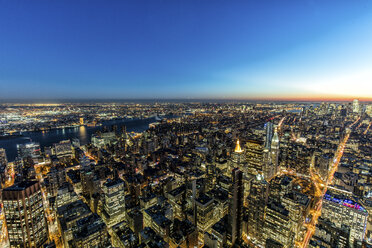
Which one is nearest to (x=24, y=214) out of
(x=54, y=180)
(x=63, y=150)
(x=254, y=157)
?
(x=54, y=180)

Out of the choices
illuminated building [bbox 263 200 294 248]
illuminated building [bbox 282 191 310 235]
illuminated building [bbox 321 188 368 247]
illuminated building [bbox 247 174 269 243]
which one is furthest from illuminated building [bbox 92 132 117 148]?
illuminated building [bbox 321 188 368 247]

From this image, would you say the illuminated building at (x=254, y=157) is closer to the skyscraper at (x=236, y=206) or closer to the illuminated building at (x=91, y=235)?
the skyscraper at (x=236, y=206)

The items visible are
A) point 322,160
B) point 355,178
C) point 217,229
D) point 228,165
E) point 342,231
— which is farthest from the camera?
point 228,165

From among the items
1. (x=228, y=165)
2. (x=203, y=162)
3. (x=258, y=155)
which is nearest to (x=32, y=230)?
(x=203, y=162)

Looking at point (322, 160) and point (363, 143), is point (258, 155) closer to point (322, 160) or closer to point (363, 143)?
point (322, 160)

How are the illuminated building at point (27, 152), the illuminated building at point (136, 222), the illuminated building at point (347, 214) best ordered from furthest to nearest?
the illuminated building at point (27, 152) < the illuminated building at point (136, 222) < the illuminated building at point (347, 214)

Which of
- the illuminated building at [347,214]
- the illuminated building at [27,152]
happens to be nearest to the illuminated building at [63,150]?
the illuminated building at [27,152]
